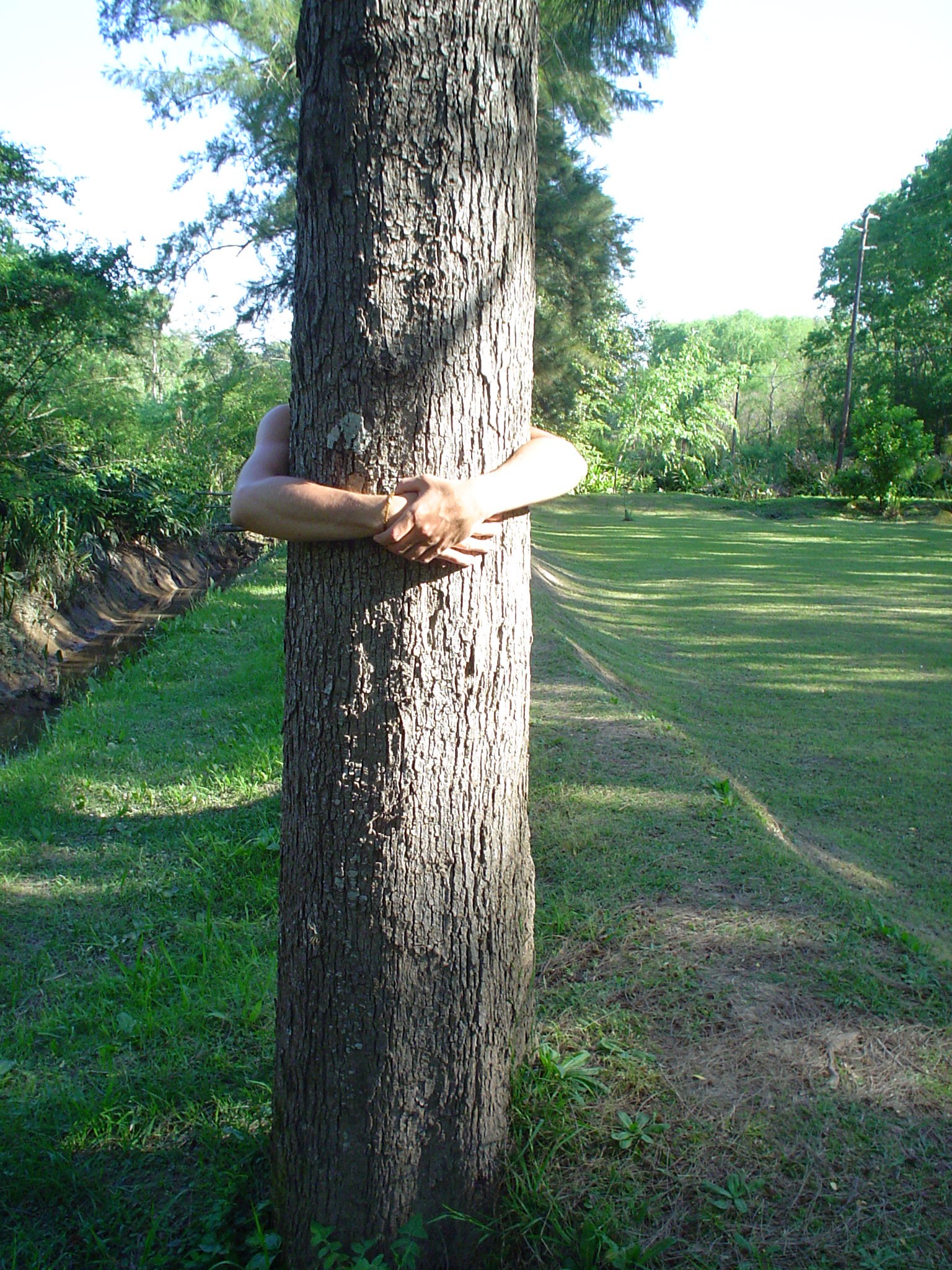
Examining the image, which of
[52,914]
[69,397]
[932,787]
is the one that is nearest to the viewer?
[52,914]

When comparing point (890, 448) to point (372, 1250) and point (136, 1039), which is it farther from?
point (372, 1250)

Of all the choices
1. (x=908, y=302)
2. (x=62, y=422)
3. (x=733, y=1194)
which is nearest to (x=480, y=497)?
(x=733, y=1194)

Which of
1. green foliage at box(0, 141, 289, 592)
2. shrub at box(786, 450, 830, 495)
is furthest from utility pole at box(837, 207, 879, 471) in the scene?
green foliage at box(0, 141, 289, 592)

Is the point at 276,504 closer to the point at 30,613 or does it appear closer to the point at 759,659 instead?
the point at 759,659

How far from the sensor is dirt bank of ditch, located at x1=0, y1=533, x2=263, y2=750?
29.3 feet

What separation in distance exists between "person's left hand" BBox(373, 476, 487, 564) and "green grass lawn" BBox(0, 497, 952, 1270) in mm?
1384

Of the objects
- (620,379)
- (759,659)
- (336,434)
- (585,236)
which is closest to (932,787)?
(759,659)

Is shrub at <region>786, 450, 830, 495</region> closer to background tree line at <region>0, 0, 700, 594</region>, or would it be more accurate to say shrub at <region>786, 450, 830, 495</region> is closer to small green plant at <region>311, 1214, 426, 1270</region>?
background tree line at <region>0, 0, 700, 594</region>

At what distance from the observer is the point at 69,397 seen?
1906 centimetres

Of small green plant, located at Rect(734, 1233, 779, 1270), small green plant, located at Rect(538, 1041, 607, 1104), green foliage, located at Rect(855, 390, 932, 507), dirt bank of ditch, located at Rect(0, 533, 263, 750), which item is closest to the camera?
small green plant, located at Rect(734, 1233, 779, 1270)

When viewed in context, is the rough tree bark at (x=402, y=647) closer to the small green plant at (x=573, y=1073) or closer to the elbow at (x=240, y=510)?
the elbow at (x=240, y=510)

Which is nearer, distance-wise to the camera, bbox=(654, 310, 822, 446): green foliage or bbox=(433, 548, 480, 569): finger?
bbox=(433, 548, 480, 569): finger

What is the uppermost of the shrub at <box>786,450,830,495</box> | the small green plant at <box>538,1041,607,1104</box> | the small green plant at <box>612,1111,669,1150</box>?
the shrub at <box>786,450,830,495</box>

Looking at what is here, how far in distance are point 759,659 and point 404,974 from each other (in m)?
6.99
